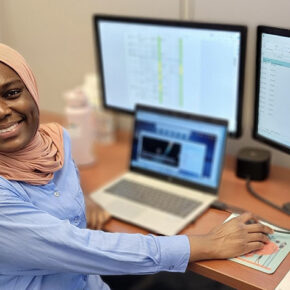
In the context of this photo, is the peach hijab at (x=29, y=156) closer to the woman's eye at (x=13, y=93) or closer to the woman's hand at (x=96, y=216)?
the woman's eye at (x=13, y=93)

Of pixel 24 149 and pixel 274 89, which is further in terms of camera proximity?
pixel 274 89

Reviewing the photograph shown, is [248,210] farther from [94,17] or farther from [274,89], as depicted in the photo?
[94,17]

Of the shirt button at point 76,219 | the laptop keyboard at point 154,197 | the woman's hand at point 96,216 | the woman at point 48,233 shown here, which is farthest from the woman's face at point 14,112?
the laptop keyboard at point 154,197

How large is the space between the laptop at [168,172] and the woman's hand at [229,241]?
16cm

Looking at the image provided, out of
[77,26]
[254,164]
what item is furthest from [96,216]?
[77,26]

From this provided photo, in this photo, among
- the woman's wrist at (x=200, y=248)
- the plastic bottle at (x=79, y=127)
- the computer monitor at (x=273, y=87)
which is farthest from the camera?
the plastic bottle at (x=79, y=127)

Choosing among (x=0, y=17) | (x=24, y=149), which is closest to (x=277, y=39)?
(x=24, y=149)

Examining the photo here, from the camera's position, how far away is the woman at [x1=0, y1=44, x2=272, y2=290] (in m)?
0.96

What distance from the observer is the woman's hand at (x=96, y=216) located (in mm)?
1312

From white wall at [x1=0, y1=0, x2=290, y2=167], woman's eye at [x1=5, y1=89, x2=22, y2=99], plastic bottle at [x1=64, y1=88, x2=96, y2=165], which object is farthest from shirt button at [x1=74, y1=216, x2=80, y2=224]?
white wall at [x1=0, y1=0, x2=290, y2=167]

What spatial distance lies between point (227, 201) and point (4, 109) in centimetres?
71

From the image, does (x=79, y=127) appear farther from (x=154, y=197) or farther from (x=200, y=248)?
(x=200, y=248)

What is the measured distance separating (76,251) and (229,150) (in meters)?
0.83

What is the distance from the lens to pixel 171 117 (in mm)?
1459
